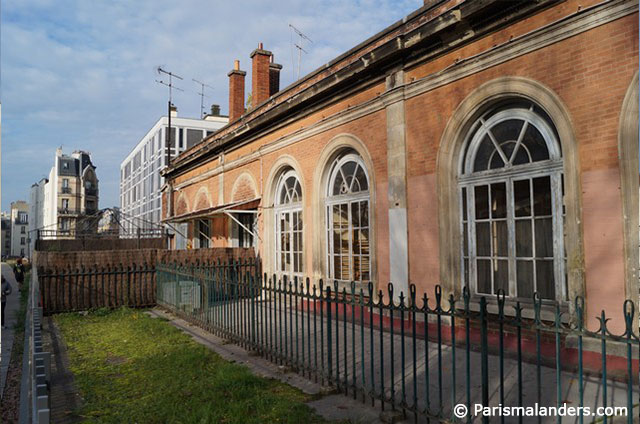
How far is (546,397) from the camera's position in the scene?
174 inches

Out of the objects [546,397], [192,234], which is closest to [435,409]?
[546,397]

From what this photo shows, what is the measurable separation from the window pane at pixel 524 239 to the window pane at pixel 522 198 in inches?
5.3

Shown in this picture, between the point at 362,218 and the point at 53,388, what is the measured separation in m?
6.17

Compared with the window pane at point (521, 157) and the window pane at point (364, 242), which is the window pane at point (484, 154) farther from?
the window pane at point (364, 242)

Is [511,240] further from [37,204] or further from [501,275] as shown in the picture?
[37,204]

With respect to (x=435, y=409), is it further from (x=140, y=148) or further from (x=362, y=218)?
(x=140, y=148)

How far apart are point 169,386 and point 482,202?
521 cm

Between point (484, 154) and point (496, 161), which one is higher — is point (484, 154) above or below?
above

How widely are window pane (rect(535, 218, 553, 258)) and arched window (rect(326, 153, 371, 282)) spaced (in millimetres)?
3562

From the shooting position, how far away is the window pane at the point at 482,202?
6914mm

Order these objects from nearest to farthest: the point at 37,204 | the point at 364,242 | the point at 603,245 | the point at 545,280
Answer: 1. the point at 603,245
2. the point at 545,280
3. the point at 364,242
4. the point at 37,204

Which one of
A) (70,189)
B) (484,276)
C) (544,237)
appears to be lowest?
(484,276)

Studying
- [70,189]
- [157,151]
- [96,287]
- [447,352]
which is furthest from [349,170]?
[70,189]

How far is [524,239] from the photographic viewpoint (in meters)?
6.34
